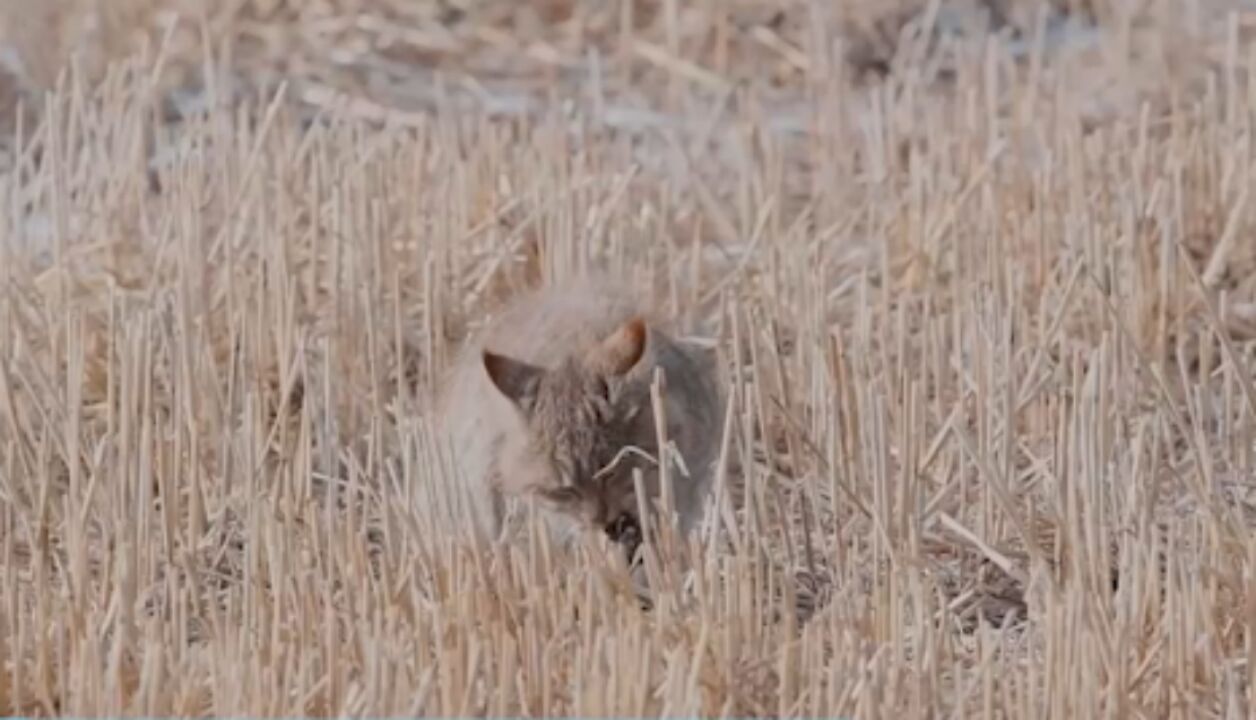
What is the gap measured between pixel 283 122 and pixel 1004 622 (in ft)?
10.8

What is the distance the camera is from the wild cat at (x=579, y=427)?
5145 millimetres

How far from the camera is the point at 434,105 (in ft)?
30.8

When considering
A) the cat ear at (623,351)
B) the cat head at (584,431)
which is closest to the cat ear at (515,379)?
the cat head at (584,431)

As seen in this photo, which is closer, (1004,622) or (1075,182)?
(1004,622)

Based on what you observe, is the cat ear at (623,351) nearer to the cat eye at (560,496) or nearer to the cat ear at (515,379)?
the cat ear at (515,379)

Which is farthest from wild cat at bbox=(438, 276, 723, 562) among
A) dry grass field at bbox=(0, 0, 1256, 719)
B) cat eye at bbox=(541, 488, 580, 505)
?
dry grass field at bbox=(0, 0, 1256, 719)

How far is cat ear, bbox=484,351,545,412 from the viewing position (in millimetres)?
5156

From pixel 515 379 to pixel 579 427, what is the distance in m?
0.14

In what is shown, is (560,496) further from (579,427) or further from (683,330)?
(683,330)

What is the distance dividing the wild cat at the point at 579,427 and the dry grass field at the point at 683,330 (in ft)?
0.41

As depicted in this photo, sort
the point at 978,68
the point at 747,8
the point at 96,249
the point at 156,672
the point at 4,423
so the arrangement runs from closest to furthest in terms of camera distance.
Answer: the point at 156,672 < the point at 4,423 < the point at 96,249 < the point at 978,68 < the point at 747,8

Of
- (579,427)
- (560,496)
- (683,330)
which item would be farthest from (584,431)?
(683,330)

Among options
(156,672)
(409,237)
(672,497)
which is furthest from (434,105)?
(156,672)

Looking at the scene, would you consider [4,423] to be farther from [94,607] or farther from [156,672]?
[156,672]
